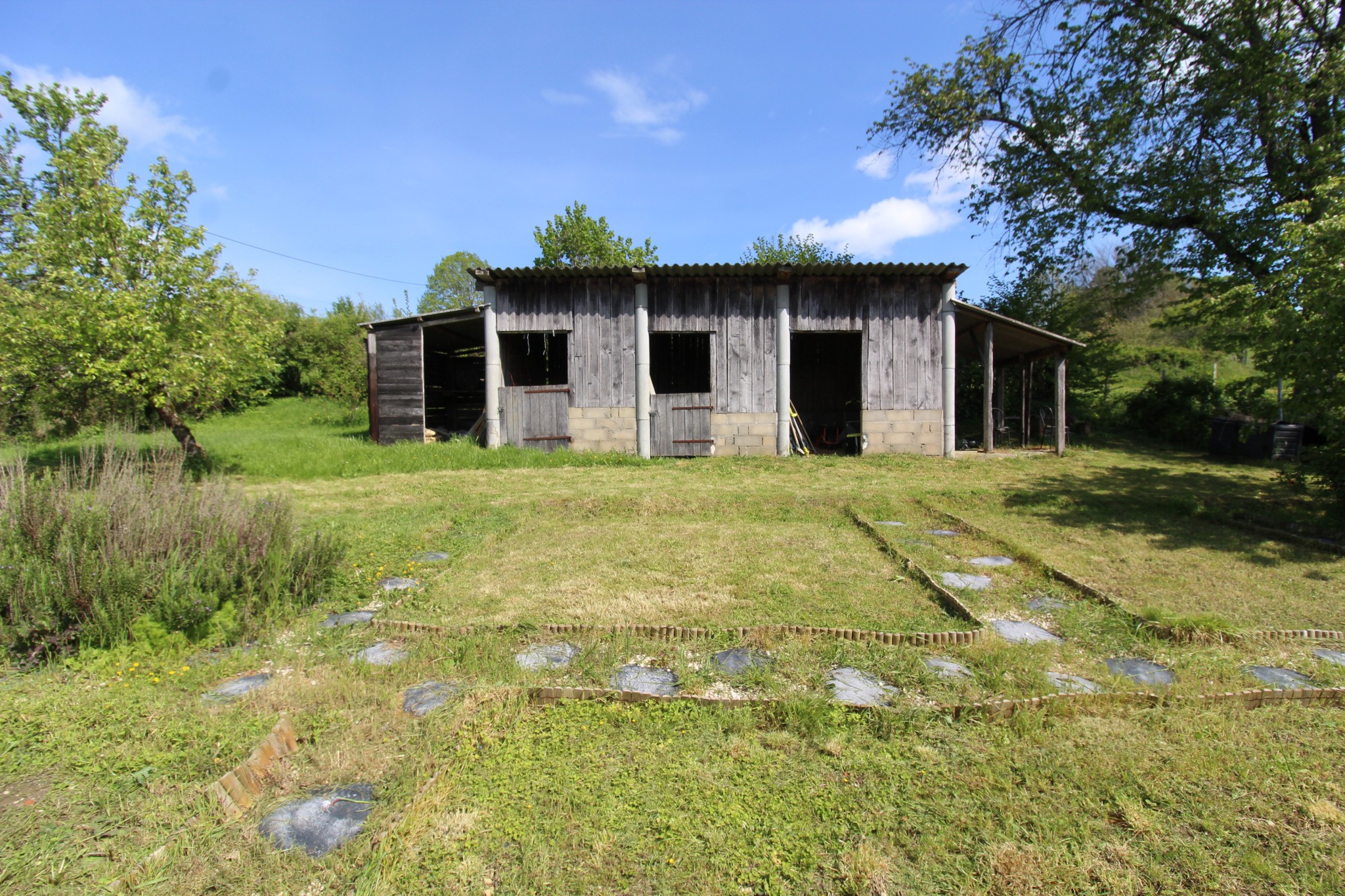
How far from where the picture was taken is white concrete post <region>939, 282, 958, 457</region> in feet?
42.0

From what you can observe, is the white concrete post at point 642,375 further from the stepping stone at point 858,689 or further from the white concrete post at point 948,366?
the stepping stone at point 858,689

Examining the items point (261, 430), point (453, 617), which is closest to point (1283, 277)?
point (453, 617)

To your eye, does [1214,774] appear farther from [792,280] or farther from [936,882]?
[792,280]

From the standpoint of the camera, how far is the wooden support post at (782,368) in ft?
41.9

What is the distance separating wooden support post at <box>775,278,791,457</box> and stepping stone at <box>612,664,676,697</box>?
9587 millimetres

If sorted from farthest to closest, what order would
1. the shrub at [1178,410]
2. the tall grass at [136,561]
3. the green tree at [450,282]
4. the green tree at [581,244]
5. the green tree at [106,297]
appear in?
the green tree at [450,282] → the green tree at [581,244] → the shrub at [1178,410] → the green tree at [106,297] → the tall grass at [136,561]

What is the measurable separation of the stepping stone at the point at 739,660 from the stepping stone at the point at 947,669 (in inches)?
34.6

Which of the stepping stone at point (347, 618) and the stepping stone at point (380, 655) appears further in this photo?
the stepping stone at point (347, 618)

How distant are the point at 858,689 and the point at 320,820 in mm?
2457

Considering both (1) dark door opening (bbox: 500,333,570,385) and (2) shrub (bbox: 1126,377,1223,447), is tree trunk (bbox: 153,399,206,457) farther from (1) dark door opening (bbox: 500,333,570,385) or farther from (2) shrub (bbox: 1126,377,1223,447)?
(2) shrub (bbox: 1126,377,1223,447)

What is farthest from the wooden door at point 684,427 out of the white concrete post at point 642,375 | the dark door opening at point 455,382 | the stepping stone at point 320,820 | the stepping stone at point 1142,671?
the stepping stone at point 320,820

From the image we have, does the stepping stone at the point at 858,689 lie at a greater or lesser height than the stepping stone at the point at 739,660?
lesser

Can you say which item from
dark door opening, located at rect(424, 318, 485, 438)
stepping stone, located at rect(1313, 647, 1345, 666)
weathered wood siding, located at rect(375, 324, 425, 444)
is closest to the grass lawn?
stepping stone, located at rect(1313, 647, 1345, 666)

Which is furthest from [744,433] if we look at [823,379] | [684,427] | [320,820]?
[320,820]
